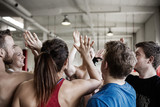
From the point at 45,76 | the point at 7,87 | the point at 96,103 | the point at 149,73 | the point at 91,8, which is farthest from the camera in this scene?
the point at 91,8

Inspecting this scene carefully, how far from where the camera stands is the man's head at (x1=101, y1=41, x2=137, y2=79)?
1250 mm

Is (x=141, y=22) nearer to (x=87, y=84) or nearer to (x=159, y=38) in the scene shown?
(x=159, y=38)

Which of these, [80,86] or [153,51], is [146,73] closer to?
[153,51]

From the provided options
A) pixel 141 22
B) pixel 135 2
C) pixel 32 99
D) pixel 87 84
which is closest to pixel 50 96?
pixel 32 99

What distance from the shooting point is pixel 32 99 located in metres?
1.15

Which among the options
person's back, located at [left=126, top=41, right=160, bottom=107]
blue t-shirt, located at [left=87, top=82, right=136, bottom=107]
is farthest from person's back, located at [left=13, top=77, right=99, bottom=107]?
person's back, located at [left=126, top=41, right=160, bottom=107]

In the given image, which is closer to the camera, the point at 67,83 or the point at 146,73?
the point at 67,83

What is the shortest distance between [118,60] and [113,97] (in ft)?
0.98

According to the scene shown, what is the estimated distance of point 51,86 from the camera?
3.83 ft

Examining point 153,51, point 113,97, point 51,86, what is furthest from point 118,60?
point 153,51

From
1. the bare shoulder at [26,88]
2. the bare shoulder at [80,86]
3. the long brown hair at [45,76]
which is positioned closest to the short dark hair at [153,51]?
the bare shoulder at [80,86]

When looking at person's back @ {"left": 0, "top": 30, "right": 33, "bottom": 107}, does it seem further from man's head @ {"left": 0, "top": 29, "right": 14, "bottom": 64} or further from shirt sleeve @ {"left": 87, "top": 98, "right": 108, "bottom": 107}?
shirt sleeve @ {"left": 87, "top": 98, "right": 108, "bottom": 107}

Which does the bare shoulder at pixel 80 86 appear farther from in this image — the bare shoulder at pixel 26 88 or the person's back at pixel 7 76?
the person's back at pixel 7 76

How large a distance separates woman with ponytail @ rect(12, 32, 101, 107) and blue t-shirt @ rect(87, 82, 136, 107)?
18 centimetres
